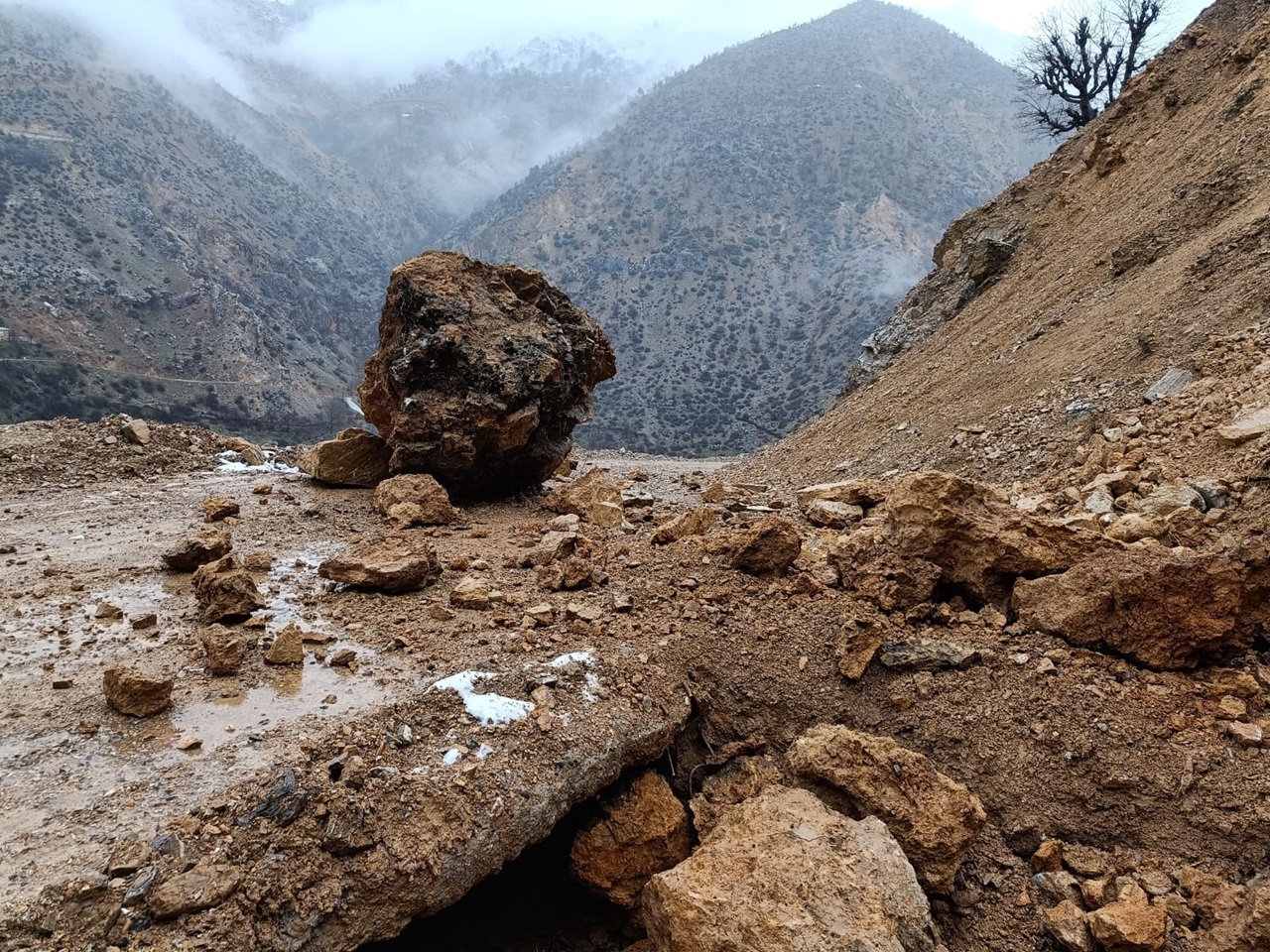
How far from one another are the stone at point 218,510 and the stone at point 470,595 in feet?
10.7

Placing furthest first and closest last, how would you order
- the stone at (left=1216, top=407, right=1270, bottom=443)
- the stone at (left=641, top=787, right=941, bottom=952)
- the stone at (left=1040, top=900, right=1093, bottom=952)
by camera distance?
the stone at (left=1216, top=407, right=1270, bottom=443) < the stone at (left=1040, top=900, right=1093, bottom=952) < the stone at (left=641, top=787, right=941, bottom=952)

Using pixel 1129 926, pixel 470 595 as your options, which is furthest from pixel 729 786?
pixel 470 595

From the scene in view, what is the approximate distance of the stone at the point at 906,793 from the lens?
129 inches

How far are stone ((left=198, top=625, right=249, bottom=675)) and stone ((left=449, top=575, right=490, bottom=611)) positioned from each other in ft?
3.78

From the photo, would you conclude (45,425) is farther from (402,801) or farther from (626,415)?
(626,415)

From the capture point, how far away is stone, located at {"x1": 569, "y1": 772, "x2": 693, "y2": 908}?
3619 mm

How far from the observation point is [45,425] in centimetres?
939

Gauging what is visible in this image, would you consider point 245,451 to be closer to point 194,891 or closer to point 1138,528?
point 194,891

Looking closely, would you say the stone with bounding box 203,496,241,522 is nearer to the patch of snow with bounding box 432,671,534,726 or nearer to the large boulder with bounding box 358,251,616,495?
the large boulder with bounding box 358,251,616,495

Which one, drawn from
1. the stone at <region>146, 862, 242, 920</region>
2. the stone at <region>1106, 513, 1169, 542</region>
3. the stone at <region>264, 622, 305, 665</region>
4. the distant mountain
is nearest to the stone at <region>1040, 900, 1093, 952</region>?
the stone at <region>1106, 513, 1169, 542</region>

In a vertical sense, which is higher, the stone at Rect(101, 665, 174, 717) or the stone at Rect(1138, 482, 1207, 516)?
the stone at Rect(1138, 482, 1207, 516)

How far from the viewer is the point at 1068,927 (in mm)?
3049

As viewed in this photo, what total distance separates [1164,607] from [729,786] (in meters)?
2.26

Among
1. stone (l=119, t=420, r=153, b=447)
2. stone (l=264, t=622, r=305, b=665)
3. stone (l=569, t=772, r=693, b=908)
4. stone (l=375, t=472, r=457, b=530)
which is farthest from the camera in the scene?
stone (l=119, t=420, r=153, b=447)
